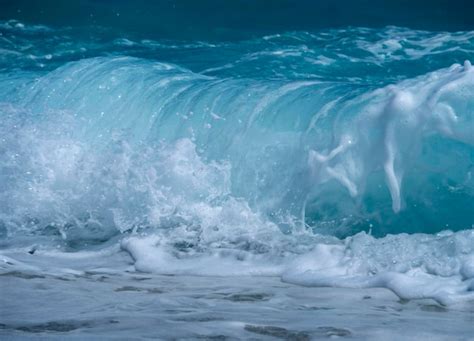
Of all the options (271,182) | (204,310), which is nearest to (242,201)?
(271,182)

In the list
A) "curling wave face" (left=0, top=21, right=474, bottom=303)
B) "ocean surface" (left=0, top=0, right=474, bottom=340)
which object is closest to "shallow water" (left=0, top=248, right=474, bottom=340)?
"ocean surface" (left=0, top=0, right=474, bottom=340)

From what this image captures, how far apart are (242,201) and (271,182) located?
0.90 feet

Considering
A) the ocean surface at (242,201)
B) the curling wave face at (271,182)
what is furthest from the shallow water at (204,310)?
the curling wave face at (271,182)

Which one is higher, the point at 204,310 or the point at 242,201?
the point at 242,201

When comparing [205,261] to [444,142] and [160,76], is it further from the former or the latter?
[160,76]

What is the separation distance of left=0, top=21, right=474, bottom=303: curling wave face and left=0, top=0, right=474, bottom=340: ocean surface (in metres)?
0.01

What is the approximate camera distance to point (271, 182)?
13.7ft

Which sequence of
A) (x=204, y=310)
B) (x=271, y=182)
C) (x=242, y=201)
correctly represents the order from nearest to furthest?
(x=204, y=310) → (x=242, y=201) → (x=271, y=182)

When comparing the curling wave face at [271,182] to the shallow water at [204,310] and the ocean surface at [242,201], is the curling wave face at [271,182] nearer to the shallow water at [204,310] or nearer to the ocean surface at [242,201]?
the ocean surface at [242,201]

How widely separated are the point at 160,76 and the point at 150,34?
2.44 m

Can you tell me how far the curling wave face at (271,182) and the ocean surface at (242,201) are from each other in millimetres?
12

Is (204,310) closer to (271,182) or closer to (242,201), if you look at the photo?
(242,201)

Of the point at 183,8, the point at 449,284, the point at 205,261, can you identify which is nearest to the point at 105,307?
the point at 205,261

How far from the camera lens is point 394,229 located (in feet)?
12.3
